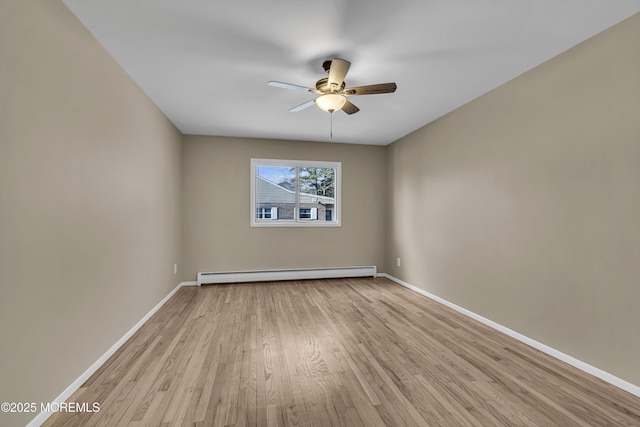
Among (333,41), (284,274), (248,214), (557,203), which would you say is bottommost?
(284,274)

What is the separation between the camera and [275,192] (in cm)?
525

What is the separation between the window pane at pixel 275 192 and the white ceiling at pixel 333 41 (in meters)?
1.80

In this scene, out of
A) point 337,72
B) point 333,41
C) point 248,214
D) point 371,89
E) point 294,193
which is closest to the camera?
point 333,41

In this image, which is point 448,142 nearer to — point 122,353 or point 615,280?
point 615,280

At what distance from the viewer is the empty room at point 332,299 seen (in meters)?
1.66

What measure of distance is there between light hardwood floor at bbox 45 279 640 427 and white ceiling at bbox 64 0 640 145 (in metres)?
2.46

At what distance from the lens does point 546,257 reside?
252cm

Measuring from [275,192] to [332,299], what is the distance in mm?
2193

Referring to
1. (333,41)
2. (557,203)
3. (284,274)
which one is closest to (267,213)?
(284,274)

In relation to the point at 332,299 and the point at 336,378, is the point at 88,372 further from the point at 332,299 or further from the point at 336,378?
the point at 332,299

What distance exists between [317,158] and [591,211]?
387 centimetres

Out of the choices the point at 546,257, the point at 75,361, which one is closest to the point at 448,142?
the point at 546,257

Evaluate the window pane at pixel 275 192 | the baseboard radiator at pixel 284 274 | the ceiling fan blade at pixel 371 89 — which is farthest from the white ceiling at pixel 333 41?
the baseboard radiator at pixel 284 274

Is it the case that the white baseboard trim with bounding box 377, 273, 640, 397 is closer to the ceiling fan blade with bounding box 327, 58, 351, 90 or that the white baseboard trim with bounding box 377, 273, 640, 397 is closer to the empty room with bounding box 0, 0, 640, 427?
the empty room with bounding box 0, 0, 640, 427
